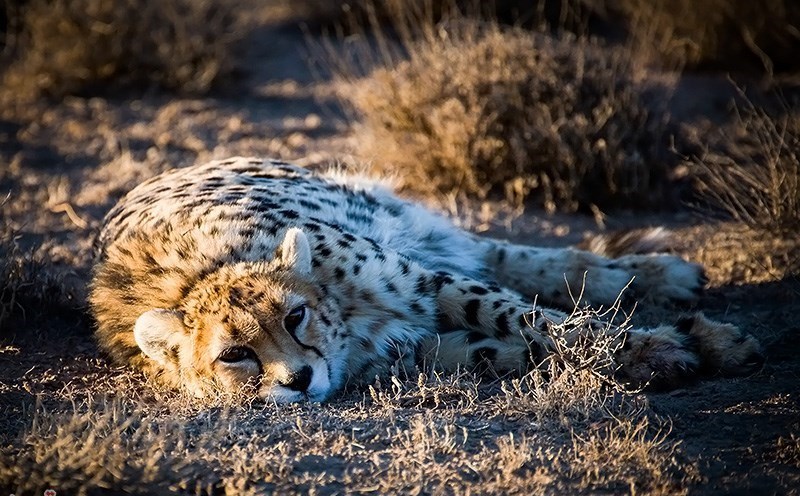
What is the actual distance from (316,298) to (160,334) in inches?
21.1

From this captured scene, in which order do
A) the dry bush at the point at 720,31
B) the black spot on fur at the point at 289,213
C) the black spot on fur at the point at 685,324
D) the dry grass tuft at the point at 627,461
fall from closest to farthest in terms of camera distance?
the dry grass tuft at the point at 627,461
the black spot on fur at the point at 685,324
the black spot on fur at the point at 289,213
the dry bush at the point at 720,31

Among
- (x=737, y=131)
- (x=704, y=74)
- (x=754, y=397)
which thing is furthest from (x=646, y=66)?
(x=754, y=397)

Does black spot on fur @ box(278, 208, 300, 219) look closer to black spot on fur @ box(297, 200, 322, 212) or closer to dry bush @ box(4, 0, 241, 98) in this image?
black spot on fur @ box(297, 200, 322, 212)

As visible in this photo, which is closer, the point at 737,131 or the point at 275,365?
the point at 275,365

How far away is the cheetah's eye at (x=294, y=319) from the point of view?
3.26 m

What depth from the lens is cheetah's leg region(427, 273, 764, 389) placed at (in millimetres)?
3369

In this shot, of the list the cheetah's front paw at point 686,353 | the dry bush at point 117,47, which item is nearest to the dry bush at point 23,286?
the cheetah's front paw at point 686,353

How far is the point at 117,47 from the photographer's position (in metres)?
7.73

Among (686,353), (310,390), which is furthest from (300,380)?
(686,353)

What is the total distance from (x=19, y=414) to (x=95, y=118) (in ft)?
15.0

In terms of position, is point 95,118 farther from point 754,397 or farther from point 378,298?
A: point 754,397

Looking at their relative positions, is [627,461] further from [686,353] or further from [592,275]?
[592,275]

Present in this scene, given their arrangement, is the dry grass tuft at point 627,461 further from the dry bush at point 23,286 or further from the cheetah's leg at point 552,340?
the dry bush at point 23,286

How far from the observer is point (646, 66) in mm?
7391
